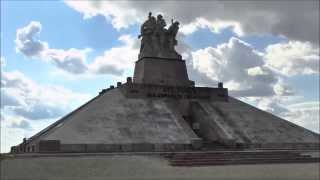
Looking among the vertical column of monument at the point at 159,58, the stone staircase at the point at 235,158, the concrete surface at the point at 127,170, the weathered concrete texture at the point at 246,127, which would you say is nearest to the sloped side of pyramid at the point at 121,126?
the weathered concrete texture at the point at 246,127

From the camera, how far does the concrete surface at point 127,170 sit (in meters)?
19.4

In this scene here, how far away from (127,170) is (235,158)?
6.70 meters

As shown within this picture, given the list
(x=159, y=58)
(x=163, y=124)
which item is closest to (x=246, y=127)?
(x=163, y=124)

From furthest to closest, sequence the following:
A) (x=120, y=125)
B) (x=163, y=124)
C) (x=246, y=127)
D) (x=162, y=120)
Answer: (x=246, y=127)
(x=162, y=120)
(x=163, y=124)
(x=120, y=125)

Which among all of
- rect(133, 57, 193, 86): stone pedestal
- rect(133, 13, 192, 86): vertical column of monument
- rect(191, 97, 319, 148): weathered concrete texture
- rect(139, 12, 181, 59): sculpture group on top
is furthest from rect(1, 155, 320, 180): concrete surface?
rect(139, 12, 181, 59): sculpture group on top

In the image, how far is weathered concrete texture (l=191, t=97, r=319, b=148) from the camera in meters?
32.0

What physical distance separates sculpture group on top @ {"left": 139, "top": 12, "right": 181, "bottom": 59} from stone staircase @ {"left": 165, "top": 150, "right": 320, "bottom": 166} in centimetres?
1487

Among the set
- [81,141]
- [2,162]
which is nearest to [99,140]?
[81,141]

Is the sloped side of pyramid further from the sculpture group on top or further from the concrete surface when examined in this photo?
the sculpture group on top

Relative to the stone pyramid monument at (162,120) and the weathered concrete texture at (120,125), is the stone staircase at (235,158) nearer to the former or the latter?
the stone pyramid monument at (162,120)

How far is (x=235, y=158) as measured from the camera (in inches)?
1000

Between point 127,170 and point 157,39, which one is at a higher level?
point 157,39

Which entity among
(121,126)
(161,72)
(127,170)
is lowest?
(127,170)

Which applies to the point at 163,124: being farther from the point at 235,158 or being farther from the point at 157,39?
the point at 157,39
